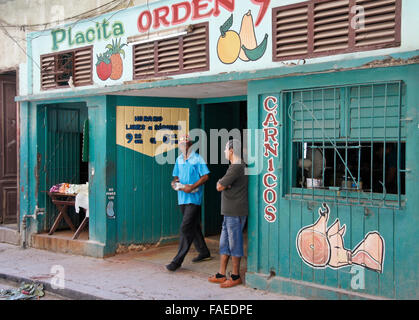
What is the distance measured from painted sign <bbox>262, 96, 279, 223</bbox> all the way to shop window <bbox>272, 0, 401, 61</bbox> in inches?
23.7

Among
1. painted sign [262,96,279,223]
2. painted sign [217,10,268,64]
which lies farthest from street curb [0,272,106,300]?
painted sign [217,10,268,64]

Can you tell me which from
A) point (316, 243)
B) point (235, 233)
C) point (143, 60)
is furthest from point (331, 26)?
point (143, 60)

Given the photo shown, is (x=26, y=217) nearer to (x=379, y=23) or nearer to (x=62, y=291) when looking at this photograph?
(x=62, y=291)

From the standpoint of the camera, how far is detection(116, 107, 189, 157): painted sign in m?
9.00

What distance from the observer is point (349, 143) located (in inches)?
240

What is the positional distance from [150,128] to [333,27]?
13.4 ft

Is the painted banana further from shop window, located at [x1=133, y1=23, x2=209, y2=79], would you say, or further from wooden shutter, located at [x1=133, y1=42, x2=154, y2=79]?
wooden shutter, located at [x1=133, y1=42, x2=154, y2=79]

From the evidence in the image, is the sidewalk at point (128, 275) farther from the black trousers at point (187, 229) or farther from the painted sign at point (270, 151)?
the painted sign at point (270, 151)

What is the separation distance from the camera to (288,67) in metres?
6.32

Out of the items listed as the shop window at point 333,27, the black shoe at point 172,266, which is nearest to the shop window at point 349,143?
the shop window at point 333,27

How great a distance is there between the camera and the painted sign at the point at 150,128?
9.00 meters

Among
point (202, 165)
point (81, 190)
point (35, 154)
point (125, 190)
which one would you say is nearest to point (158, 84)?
point (202, 165)

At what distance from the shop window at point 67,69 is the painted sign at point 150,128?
3.06 ft

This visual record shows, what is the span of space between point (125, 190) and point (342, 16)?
15.4ft
